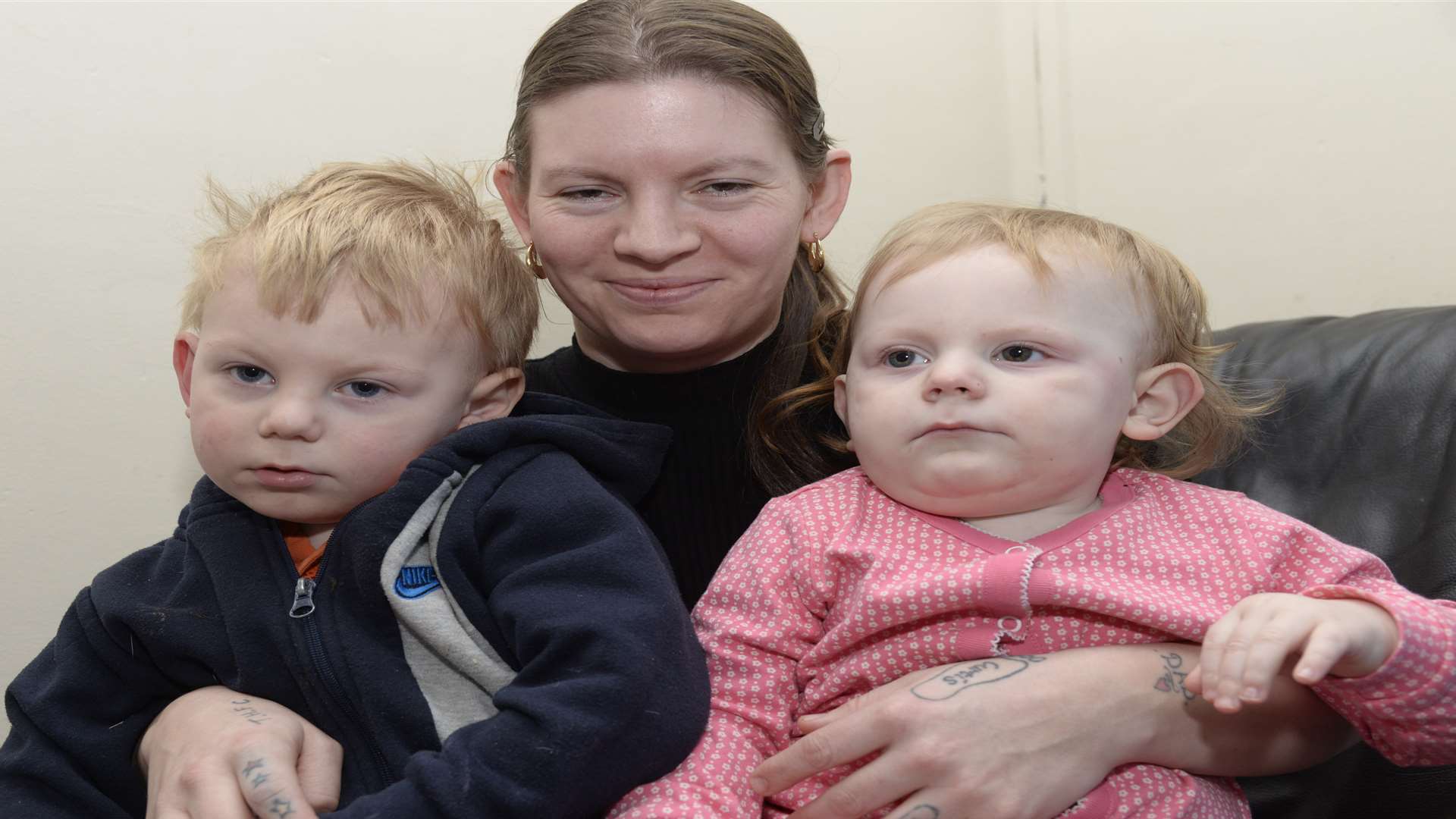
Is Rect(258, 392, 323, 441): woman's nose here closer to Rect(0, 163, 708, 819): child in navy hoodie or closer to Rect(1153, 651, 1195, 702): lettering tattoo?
Rect(0, 163, 708, 819): child in navy hoodie

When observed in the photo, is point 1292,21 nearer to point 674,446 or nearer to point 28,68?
point 674,446

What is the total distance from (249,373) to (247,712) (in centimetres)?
35

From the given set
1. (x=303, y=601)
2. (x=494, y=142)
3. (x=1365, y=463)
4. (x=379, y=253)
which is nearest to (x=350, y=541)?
(x=303, y=601)

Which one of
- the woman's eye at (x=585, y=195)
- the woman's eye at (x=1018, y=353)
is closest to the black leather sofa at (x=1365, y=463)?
the woman's eye at (x=1018, y=353)

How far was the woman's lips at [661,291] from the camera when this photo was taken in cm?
158

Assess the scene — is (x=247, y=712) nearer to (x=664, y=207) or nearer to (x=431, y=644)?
(x=431, y=644)

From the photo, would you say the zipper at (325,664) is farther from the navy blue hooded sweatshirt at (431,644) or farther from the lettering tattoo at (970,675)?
the lettering tattoo at (970,675)

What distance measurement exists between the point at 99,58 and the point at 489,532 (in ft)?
3.50

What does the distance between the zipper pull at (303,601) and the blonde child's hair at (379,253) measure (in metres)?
0.28

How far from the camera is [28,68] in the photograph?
1801 mm

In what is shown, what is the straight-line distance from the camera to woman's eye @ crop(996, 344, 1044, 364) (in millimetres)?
1309

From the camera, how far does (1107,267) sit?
135 centimetres

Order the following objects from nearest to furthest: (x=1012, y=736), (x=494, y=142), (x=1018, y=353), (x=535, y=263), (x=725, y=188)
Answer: (x=1012, y=736) → (x=1018, y=353) → (x=725, y=188) → (x=535, y=263) → (x=494, y=142)

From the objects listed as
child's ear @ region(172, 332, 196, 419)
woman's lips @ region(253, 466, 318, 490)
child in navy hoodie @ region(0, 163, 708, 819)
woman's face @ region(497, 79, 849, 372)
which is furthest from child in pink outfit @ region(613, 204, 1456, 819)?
child's ear @ region(172, 332, 196, 419)
